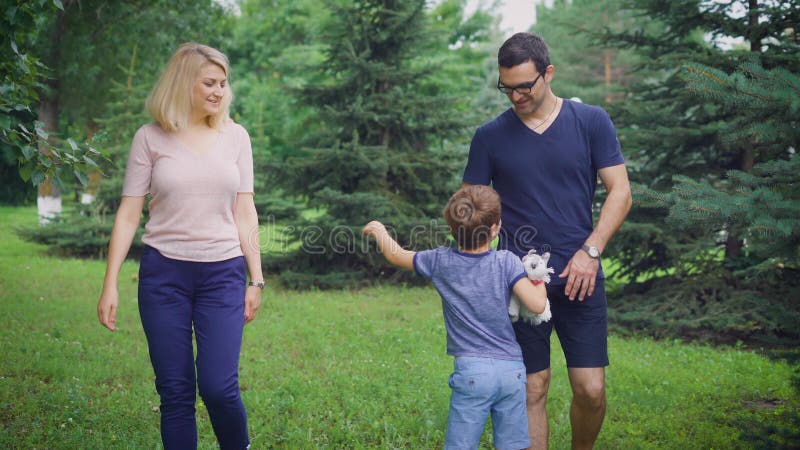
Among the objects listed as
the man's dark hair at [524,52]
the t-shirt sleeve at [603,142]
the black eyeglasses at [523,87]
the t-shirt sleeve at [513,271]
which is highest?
the man's dark hair at [524,52]

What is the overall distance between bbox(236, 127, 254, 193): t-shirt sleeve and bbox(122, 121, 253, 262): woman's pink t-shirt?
0.50ft

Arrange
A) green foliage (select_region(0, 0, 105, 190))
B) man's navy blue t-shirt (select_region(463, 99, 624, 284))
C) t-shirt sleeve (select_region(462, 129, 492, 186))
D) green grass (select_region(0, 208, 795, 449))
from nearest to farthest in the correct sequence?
man's navy blue t-shirt (select_region(463, 99, 624, 284)) < t-shirt sleeve (select_region(462, 129, 492, 186)) < green foliage (select_region(0, 0, 105, 190)) < green grass (select_region(0, 208, 795, 449))

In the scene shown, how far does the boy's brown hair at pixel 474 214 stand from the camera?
308 cm

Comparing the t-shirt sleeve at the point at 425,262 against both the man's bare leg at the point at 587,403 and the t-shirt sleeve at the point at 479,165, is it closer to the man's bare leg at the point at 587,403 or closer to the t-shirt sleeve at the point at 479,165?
the t-shirt sleeve at the point at 479,165

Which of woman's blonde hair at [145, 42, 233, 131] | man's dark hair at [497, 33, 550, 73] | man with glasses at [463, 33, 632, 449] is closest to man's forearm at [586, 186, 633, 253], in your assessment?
man with glasses at [463, 33, 632, 449]

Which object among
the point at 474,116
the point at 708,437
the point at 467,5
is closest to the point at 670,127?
the point at 474,116

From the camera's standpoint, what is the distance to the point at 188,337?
3.35 metres

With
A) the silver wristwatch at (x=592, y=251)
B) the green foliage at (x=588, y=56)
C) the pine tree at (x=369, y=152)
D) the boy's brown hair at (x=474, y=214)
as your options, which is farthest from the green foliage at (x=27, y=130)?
the green foliage at (x=588, y=56)

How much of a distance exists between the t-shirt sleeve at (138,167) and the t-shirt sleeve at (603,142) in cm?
215

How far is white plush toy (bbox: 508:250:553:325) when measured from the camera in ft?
10.5

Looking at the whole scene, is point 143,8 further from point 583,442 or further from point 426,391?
point 583,442

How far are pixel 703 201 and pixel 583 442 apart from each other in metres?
1.40

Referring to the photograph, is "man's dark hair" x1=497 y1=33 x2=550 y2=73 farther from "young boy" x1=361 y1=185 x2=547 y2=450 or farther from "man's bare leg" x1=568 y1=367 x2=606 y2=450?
"man's bare leg" x1=568 y1=367 x2=606 y2=450

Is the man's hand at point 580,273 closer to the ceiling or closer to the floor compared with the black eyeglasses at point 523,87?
closer to the floor
